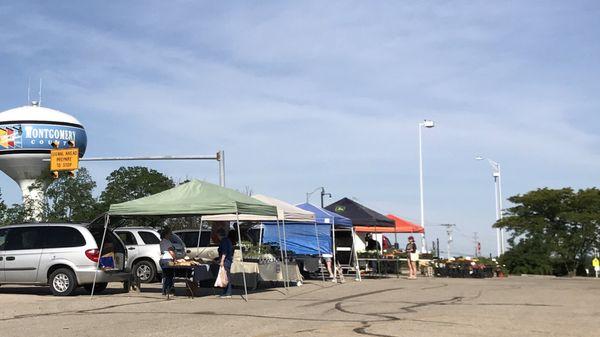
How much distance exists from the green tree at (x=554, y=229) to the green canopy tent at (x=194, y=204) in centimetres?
2254

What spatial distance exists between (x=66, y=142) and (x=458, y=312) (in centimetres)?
4069

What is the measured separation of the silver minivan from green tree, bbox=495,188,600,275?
24.7 m

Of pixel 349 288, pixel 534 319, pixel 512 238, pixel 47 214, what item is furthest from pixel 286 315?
pixel 512 238

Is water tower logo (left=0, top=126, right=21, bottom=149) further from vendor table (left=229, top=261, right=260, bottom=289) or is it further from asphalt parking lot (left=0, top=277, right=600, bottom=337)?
vendor table (left=229, top=261, right=260, bottom=289)

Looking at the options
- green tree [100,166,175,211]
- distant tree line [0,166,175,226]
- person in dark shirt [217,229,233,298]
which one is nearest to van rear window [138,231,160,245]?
person in dark shirt [217,229,233,298]

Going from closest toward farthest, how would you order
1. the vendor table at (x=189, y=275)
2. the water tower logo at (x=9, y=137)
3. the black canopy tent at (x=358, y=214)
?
the vendor table at (x=189, y=275), the black canopy tent at (x=358, y=214), the water tower logo at (x=9, y=137)

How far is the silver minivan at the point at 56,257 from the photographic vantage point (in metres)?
16.1

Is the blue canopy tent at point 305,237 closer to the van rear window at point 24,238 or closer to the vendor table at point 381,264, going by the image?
the vendor table at point 381,264

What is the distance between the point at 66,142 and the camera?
48312mm

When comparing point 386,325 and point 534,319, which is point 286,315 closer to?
point 386,325

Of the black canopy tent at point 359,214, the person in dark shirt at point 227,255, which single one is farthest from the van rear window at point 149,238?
the black canopy tent at point 359,214

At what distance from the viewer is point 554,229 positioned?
37250 mm

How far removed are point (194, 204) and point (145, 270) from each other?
20.1ft

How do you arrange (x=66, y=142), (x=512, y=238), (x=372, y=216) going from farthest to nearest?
1. (x=66, y=142)
2. (x=512, y=238)
3. (x=372, y=216)
